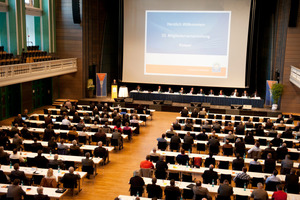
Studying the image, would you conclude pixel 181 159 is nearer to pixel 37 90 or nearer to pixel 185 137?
pixel 185 137

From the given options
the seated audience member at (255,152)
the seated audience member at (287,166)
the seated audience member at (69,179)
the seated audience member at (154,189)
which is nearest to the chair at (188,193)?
the seated audience member at (154,189)

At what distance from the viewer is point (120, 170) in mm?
12594

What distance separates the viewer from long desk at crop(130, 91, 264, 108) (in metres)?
22.7

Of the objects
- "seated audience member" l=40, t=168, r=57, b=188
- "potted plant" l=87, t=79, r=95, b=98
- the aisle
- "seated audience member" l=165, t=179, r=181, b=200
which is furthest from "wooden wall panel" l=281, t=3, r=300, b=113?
"seated audience member" l=40, t=168, r=57, b=188

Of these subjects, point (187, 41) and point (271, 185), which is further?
point (187, 41)

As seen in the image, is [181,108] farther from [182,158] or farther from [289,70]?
[182,158]

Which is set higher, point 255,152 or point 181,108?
point 255,152

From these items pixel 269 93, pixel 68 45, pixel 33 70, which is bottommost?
pixel 269 93

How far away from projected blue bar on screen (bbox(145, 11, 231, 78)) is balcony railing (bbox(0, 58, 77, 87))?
5.96 meters

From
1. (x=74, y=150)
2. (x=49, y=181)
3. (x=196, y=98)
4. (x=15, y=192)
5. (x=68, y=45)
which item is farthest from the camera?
(x=68, y=45)

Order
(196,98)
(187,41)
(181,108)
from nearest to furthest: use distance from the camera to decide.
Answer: (181,108)
(196,98)
(187,41)

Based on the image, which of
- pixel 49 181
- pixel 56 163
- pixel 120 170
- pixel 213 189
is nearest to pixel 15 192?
pixel 49 181

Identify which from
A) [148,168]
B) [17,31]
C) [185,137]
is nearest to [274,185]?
[148,168]

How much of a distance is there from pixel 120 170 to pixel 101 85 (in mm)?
13478
